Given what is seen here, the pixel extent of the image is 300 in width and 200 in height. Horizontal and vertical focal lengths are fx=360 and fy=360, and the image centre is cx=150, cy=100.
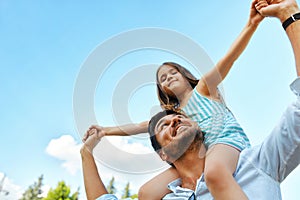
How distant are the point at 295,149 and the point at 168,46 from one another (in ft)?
2.42

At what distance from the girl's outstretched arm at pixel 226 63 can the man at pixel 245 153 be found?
18cm

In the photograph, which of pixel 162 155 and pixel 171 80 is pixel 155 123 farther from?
pixel 171 80

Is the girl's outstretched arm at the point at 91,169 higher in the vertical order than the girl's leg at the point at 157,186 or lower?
higher

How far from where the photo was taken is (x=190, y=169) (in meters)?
1.50

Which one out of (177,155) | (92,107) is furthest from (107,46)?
(177,155)

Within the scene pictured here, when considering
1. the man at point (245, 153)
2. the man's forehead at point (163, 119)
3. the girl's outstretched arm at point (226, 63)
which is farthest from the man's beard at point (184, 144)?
the girl's outstretched arm at point (226, 63)

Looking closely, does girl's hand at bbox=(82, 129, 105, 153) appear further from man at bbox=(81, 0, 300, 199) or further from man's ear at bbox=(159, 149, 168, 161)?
man's ear at bbox=(159, 149, 168, 161)

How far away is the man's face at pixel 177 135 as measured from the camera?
5.03 feet

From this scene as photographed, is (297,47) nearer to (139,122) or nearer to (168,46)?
(168,46)

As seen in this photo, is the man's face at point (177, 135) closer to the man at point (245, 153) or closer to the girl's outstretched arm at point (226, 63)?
the man at point (245, 153)

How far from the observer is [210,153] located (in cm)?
140

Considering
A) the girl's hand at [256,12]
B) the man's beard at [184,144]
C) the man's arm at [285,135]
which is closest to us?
the man's arm at [285,135]

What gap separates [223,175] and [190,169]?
0.97 ft

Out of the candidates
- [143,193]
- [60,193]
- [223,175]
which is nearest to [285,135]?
[223,175]
